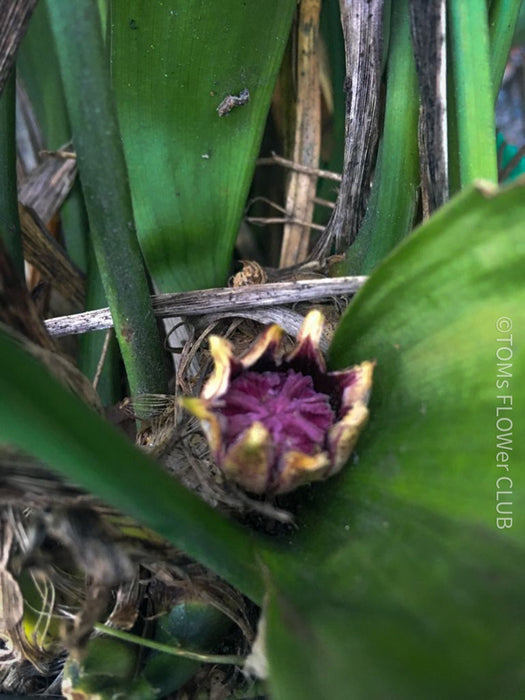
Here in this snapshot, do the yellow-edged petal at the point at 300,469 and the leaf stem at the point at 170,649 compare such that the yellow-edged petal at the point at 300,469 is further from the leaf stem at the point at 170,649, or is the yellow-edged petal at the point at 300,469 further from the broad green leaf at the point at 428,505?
the leaf stem at the point at 170,649

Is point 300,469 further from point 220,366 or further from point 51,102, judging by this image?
point 51,102

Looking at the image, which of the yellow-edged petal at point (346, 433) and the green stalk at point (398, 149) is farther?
the green stalk at point (398, 149)

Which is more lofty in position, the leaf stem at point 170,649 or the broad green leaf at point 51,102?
the broad green leaf at point 51,102

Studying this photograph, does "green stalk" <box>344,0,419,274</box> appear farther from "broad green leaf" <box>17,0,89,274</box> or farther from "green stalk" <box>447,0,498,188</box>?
"broad green leaf" <box>17,0,89,274</box>

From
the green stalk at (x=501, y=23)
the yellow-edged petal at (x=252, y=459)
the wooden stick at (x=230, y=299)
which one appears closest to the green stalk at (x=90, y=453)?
the yellow-edged petal at (x=252, y=459)

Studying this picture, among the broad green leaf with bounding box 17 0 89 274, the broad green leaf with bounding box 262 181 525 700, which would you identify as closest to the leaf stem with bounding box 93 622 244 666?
the broad green leaf with bounding box 262 181 525 700

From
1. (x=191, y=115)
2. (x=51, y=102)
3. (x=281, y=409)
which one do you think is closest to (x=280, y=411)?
(x=281, y=409)
